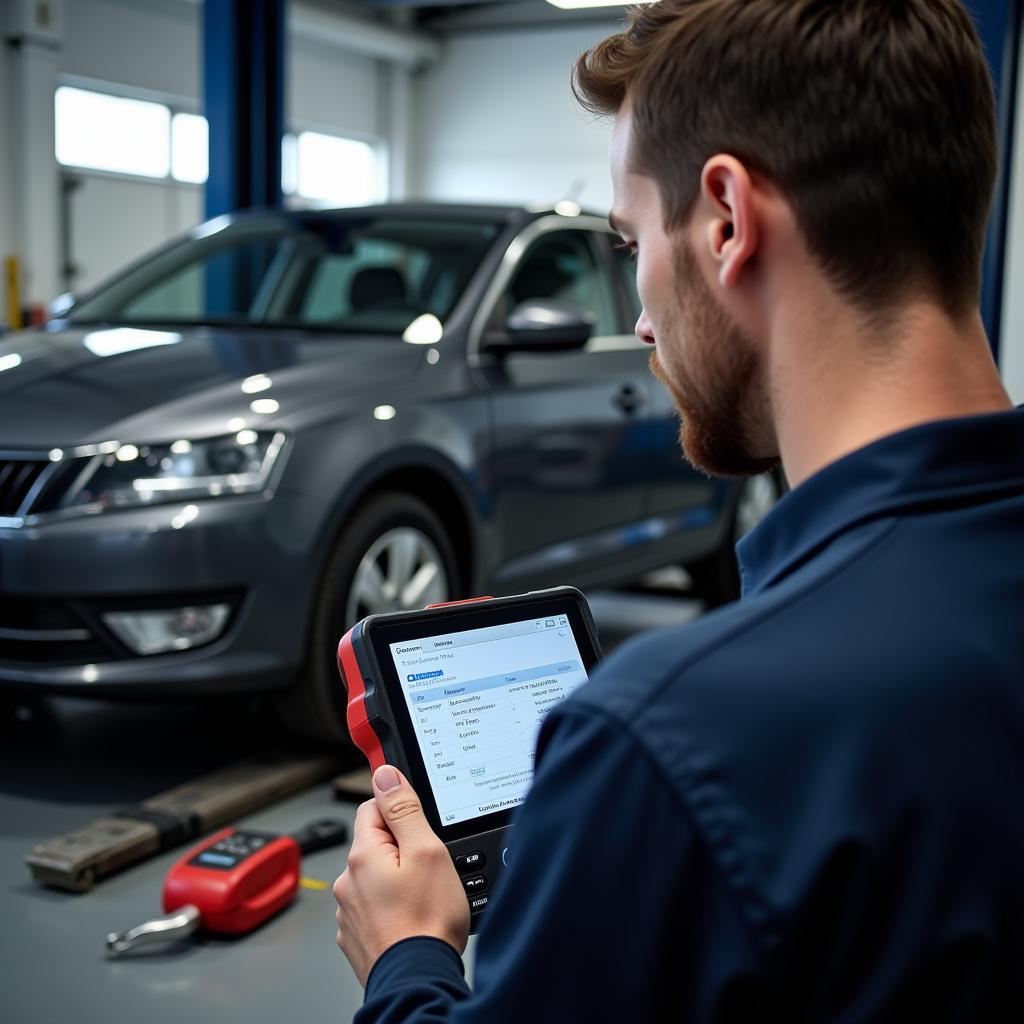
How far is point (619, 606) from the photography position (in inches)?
211

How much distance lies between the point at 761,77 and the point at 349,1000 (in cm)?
179

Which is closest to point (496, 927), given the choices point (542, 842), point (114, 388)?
point (542, 842)

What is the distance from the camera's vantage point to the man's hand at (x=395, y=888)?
1.01 m

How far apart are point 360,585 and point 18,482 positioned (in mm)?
772

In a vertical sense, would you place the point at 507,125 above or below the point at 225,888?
above

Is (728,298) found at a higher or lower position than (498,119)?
lower

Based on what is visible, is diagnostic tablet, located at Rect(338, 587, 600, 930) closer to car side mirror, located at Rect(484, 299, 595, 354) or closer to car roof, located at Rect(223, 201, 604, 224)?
car side mirror, located at Rect(484, 299, 595, 354)

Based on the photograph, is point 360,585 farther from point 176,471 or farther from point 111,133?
point 111,133

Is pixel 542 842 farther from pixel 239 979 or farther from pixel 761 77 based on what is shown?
pixel 239 979

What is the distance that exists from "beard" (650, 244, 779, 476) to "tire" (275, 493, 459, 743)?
6.95 ft

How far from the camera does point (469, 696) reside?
136cm

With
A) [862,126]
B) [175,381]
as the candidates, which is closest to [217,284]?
[175,381]

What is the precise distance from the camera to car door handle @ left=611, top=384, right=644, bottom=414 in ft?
13.6

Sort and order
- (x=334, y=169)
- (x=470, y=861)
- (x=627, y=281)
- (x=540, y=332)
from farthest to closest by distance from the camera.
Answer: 1. (x=334, y=169)
2. (x=627, y=281)
3. (x=540, y=332)
4. (x=470, y=861)
